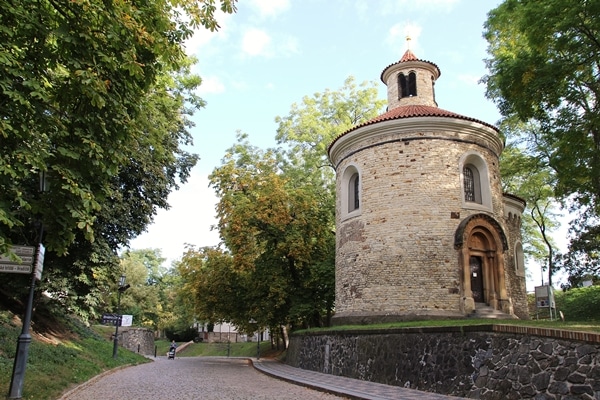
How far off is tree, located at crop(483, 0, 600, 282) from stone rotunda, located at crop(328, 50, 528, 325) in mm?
2515

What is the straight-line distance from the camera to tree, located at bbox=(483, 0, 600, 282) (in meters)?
10.7

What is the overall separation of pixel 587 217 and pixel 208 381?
59.9 feet

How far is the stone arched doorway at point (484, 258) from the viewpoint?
49.4ft

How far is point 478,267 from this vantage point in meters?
15.8

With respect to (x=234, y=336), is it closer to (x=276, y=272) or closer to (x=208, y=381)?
(x=276, y=272)

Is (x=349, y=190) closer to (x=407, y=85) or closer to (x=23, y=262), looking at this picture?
(x=407, y=85)

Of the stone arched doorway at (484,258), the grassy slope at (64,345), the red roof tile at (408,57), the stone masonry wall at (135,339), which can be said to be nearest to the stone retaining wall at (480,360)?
the grassy slope at (64,345)

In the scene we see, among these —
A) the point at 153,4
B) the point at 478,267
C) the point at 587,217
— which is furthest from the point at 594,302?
the point at 153,4

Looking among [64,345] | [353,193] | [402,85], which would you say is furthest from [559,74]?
[64,345]

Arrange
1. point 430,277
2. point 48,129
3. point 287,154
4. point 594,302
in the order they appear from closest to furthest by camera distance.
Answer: point 48,129 → point 430,277 → point 594,302 → point 287,154

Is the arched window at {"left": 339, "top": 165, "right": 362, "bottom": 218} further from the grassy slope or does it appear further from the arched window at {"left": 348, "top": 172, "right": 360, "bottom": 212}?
the grassy slope

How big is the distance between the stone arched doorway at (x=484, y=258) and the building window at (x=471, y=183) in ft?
3.90

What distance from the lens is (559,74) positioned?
11586mm

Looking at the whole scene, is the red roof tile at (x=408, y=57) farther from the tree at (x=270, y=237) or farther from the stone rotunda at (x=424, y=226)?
the tree at (x=270, y=237)
